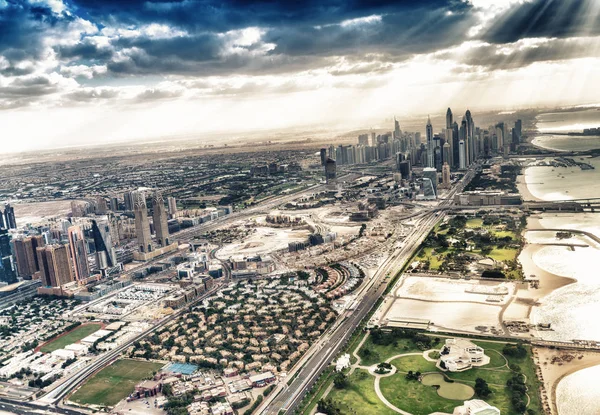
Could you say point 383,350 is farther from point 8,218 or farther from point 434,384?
point 8,218

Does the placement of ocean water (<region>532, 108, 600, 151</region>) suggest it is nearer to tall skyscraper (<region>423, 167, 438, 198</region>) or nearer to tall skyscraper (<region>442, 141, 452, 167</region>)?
tall skyscraper (<region>442, 141, 452, 167</region>)

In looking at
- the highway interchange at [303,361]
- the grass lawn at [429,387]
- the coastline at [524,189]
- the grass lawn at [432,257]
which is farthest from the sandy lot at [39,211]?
the coastline at [524,189]

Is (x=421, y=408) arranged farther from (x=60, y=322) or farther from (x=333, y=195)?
(x=333, y=195)

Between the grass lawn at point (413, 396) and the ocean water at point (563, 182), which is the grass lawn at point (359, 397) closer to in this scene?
the grass lawn at point (413, 396)

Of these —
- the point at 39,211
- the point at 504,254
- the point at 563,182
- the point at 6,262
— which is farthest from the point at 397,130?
the point at 6,262

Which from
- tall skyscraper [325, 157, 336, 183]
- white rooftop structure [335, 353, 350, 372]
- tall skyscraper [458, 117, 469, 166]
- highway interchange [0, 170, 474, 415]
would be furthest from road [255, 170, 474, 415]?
tall skyscraper [458, 117, 469, 166]

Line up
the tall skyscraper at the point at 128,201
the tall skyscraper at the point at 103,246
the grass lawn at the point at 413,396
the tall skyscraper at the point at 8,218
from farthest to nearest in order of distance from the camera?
the tall skyscraper at the point at 128,201 < the tall skyscraper at the point at 8,218 < the tall skyscraper at the point at 103,246 < the grass lawn at the point at 413,396
